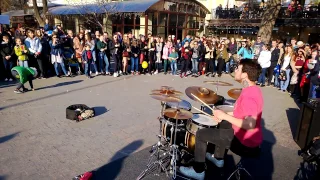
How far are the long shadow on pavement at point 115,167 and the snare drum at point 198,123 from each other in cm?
122

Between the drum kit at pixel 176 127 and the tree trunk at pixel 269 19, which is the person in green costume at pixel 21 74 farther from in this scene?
the tree trunk at pixel 269 19

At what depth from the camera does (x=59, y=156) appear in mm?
4219

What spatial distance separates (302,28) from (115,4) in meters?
14.8

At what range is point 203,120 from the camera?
3.88m

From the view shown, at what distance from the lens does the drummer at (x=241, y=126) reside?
9.93 ft

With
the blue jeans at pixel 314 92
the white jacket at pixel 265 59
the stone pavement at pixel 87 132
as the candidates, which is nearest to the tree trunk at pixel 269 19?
the white jacket at pixel 265 59

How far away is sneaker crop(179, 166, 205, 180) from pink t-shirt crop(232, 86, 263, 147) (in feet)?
2.73

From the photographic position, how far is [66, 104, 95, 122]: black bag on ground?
5766 mm

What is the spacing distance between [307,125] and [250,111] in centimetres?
259

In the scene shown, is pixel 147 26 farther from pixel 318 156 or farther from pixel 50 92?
pixel 318 156

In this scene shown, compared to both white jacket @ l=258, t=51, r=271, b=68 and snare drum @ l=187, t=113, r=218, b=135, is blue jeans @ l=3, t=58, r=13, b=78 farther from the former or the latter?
white jacket @ l=258, t=51, r=271, b=68

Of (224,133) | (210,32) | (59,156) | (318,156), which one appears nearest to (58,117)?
(59,156)

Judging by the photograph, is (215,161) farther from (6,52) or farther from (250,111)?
(6,52)

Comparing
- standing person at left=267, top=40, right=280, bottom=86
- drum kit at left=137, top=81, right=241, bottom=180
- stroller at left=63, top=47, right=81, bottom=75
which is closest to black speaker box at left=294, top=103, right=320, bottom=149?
drum kit at left=137, top=81, right=241, bottom=180
